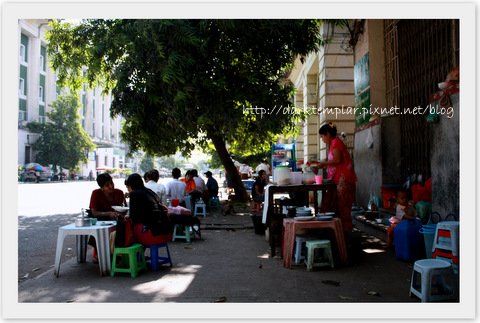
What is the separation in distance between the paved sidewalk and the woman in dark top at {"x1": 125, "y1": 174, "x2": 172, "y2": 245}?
0.49m

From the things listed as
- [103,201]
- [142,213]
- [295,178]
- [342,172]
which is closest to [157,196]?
[142,213]

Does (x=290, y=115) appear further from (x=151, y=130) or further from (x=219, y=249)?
(x=219, y=249)

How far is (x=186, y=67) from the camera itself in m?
10.5

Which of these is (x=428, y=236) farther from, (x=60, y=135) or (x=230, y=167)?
(x=60, y=135)

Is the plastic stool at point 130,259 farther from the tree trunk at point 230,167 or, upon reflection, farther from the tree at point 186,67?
the tree trunk at point 230,167

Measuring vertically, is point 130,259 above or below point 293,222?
below

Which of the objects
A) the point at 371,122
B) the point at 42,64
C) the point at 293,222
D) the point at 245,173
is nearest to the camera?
the point at 293,222

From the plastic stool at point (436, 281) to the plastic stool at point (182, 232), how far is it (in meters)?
4.87

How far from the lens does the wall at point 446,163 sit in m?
6.25

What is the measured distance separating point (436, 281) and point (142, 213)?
3797 mm

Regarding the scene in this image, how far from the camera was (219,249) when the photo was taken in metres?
7.82

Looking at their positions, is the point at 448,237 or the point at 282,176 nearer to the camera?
the point at 448,237

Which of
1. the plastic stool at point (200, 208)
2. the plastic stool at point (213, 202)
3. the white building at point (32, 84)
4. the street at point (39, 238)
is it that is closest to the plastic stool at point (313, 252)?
the street at point (39, 238)
